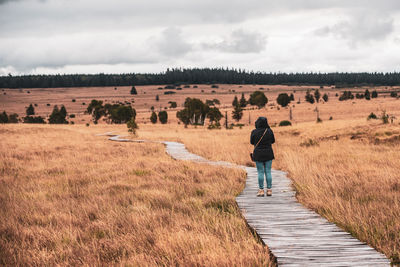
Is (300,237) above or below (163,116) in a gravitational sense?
above

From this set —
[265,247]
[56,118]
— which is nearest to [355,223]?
[265,247]

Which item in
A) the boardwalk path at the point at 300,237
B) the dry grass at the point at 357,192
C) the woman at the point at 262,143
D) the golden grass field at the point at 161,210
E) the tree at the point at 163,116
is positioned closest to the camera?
the boardwalk path at the point at 300,237

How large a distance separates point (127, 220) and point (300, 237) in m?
3.33

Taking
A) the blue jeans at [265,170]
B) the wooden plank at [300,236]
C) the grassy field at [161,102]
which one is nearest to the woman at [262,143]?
the blue jeans at [265,170]

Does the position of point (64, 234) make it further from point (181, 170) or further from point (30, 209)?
point (181, 170)

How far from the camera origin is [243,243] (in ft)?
16.4

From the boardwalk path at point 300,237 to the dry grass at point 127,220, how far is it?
10.4 inches

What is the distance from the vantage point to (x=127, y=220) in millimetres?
6688

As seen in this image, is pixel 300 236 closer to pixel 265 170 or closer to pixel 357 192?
pixel 265 170

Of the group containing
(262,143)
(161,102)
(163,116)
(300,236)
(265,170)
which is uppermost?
(161,102)

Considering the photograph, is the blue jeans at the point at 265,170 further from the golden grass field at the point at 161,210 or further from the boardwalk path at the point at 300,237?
the golden grass field at the point at 161,210

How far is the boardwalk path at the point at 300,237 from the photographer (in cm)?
439

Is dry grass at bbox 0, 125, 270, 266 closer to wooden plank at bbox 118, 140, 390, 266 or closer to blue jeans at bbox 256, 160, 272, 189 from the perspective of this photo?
wooden plank at bbox 118, 140, 390, 266

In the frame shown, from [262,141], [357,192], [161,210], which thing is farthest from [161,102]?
[161,210]
